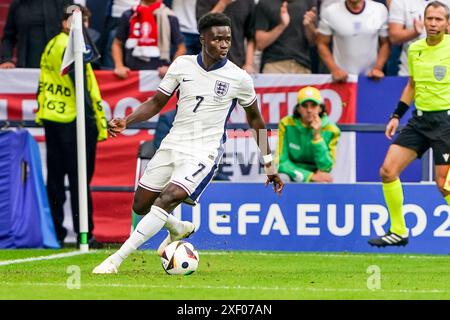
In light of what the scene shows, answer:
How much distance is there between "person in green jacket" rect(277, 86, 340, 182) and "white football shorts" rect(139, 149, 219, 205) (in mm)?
3416

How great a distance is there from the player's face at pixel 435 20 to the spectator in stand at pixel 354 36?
237 centimetres

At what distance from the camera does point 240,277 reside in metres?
10.8

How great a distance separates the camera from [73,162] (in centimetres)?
1466

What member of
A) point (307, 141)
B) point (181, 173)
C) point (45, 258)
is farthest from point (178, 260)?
point (307, 141)

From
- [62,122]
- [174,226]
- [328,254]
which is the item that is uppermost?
[62,122]

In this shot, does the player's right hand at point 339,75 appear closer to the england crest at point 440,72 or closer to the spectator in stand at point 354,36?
the spectator in stand at point 354,36

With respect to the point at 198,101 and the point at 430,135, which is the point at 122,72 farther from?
the point at 198,101

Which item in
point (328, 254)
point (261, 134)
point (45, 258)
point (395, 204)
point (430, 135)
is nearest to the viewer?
point (261, 134)

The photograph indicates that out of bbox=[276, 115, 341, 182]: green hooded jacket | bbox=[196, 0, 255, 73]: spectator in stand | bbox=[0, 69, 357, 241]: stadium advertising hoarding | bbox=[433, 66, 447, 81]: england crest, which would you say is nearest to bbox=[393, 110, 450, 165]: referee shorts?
bbox=[433, 66, 447, 81]: england crest

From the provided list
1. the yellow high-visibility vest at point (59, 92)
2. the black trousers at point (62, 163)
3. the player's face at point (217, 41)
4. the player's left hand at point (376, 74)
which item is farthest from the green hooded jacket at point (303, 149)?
the player's face at point (217, 41)

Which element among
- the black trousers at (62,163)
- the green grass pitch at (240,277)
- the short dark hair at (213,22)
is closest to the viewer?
the green grass pitch at (240,277)

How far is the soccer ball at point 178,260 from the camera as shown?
10.8 m

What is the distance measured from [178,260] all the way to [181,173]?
2.44ft

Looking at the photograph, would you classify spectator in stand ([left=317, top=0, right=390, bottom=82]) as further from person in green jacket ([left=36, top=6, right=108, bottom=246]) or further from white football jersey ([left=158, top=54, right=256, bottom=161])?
white football jersey ([left=158, top=54, right=256, bottom=161])
